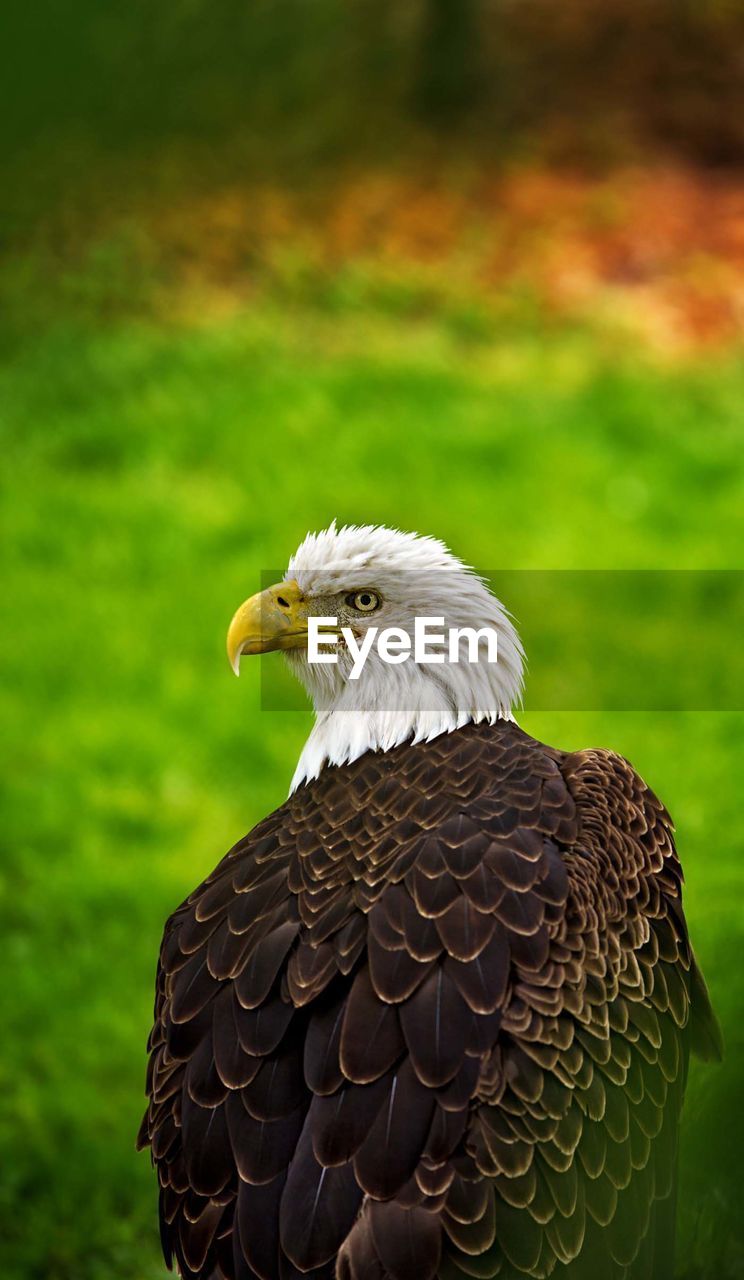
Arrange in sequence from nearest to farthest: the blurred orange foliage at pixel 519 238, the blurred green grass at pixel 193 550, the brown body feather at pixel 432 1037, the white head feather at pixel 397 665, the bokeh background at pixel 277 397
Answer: the brown body feather at pixel 432 1037 → the white head feather at pixel 397 665 → the blurred green grass at pixel 193 550 → the bokeh background at pixel 277 397 → the blurred orange foliage at pixel 519 238

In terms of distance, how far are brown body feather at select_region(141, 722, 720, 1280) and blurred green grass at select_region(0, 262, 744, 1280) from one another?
1625 millimetres

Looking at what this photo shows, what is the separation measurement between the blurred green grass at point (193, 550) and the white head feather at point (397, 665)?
1628 mm

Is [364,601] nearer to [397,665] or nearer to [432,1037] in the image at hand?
[397,665]

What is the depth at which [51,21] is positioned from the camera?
207 centimetres

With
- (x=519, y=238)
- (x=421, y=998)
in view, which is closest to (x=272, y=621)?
(x=421, y=998)

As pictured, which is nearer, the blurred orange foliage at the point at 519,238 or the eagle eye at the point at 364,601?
the eagle eye at the point at 364,601

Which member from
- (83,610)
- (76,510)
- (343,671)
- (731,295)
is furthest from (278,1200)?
(731,295)

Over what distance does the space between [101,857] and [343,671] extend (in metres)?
3.38

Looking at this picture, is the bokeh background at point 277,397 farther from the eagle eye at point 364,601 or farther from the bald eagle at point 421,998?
the eagle eye at point 364,601

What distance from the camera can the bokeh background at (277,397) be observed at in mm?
6301

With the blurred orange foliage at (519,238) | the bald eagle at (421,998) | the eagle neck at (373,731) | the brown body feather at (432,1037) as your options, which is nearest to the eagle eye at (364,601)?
the bald eagle at (421,998)

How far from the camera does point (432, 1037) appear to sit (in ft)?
9.57

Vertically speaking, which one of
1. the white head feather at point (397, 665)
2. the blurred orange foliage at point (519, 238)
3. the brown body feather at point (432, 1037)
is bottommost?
the brown body feather at point (432, 1037)

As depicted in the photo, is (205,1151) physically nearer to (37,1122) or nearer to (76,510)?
(37,1122)
